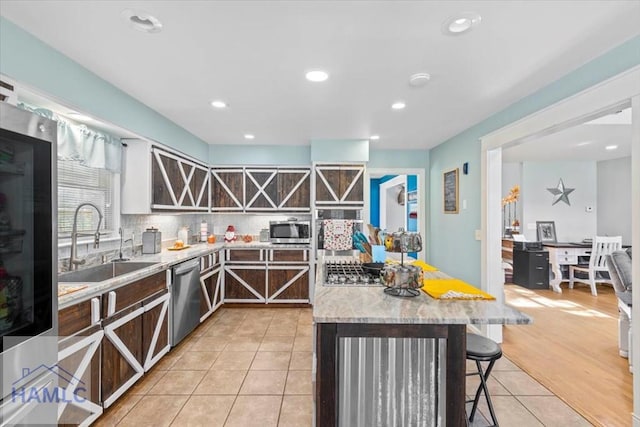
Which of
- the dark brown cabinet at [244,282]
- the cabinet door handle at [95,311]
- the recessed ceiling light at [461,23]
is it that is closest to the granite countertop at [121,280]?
the cabinet door handle at [95,311]

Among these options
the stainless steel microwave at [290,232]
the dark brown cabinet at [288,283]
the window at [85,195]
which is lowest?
the dark brown cabinet at [288,283]

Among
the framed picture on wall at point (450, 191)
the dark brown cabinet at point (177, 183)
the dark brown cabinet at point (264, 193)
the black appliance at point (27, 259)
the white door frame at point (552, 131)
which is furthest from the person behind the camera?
the dark brown cabinet at point (264, 193)

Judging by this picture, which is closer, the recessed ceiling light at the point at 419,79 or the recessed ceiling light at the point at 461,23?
the recessed ceiling light at the point at 461,23

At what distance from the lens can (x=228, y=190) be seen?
5.08 m

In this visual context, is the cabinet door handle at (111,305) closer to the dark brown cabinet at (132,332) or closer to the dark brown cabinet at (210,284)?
the dark brown cabinet at (132,332)

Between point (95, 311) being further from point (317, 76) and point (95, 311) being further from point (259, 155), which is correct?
point (259, 155)

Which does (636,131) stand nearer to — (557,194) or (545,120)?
(545,120)

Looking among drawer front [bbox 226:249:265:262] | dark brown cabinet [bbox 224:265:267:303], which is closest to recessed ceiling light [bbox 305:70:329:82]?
drawer front [bbox 226:249:265:262]

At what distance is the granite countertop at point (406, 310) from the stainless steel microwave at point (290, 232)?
9.86 feet

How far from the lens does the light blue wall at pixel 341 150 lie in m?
4.70

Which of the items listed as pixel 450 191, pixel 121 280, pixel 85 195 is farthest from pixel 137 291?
pixel 450 191

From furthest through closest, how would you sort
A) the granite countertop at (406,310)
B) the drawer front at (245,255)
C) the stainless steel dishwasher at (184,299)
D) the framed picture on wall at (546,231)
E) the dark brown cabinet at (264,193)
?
the framed picture on wall at (546,231), the dark brown cabinet at (264,193), the drawer front at (245,255), the stainless steel dishwasher at (184,299), the granite countertop at (406,310)

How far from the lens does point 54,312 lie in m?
1.31

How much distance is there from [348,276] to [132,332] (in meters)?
1.70
